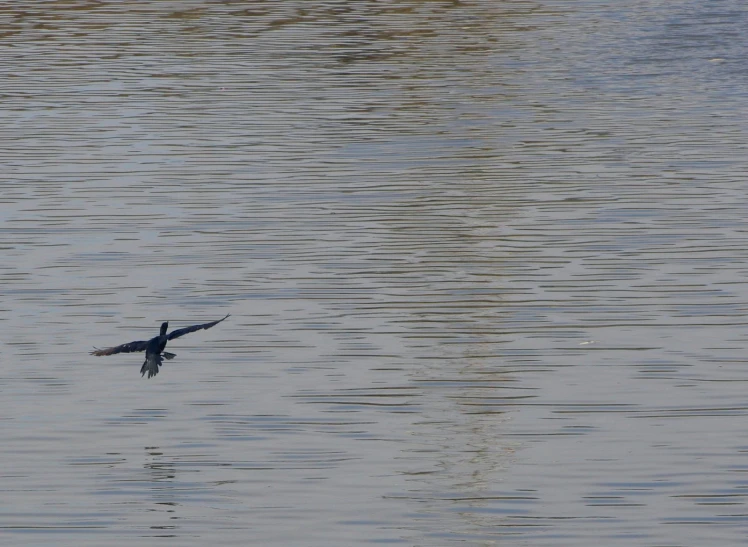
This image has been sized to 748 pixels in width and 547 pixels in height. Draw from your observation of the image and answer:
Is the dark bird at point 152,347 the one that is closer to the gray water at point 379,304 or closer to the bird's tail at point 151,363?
the bird's tail at point 151,363

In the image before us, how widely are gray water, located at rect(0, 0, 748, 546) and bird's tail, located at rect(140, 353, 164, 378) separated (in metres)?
0.24

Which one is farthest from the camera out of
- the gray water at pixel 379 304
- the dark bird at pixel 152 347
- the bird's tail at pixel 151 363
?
the bird's tail at pixel 151 363

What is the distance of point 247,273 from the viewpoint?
11.6 meters

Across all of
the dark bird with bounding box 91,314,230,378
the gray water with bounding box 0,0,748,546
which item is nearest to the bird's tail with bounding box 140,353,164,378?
the dark bird with bounding box 91,314,230,378

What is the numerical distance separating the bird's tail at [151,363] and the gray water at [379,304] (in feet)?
0.78

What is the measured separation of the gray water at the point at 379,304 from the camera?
25.8ft

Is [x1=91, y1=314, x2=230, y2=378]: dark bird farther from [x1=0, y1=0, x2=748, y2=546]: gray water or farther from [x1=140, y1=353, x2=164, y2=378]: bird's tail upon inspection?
[x1=0, y1=0, x2=748, y2=546]: gray water

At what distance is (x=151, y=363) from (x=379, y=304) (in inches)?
95.4

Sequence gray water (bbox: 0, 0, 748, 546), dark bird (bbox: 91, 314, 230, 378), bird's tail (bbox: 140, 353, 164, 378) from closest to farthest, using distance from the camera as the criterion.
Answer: gray water (bbox: 0, 0, 748, 546) → dark bird (bbox: 91, 314, 230, 378) → bird's tail (bbox: 140, 353, 164, 378)

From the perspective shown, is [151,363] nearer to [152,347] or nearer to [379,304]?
[152,347]

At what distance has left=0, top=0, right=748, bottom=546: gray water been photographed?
25.8 ft

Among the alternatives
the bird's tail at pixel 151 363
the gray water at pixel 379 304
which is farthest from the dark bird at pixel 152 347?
the gray water at pixel 379 304

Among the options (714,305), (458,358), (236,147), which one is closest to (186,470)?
(458,358)

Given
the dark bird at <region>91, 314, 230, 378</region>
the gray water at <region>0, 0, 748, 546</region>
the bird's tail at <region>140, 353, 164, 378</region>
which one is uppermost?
the dark bird at <region>91, 314, 230, 378</region>
